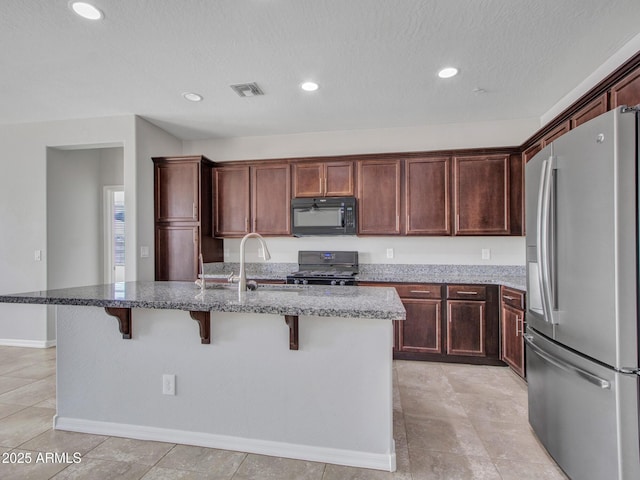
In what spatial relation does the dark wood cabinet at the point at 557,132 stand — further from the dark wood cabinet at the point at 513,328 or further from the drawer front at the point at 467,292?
the drawer front at the point at 467,292

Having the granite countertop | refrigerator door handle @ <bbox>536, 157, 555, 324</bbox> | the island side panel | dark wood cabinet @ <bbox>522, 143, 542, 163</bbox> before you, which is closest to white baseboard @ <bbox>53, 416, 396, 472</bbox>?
the island side panel

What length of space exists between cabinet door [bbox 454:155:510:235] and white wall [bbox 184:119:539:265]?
0.31 metres

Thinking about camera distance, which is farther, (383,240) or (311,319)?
(383,240)

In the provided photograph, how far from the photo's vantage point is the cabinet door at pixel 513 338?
2971 mm

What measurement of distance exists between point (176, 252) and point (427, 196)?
9.92ft

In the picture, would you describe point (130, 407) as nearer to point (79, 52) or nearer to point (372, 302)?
point (372, 302)

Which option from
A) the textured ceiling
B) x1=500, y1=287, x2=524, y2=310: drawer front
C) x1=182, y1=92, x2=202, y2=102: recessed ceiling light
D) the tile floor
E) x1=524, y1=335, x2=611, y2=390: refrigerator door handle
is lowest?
the tile floor

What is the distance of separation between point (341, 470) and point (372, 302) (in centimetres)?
93

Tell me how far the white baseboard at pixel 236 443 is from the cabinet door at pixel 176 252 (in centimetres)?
192

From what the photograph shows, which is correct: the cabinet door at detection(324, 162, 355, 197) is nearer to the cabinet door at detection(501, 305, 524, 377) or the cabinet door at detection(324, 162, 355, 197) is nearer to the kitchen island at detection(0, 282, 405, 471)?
the kitchen island at detection(0, 282, 405, 471)

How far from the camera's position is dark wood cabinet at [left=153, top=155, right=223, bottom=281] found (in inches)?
156

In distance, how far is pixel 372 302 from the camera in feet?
5.67

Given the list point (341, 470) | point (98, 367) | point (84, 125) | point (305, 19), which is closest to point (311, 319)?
point (341, 470)

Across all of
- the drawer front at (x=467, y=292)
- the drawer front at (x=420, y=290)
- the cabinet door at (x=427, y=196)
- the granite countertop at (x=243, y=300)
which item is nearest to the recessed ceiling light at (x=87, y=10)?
the granite countertop at (x=243, y=300)
